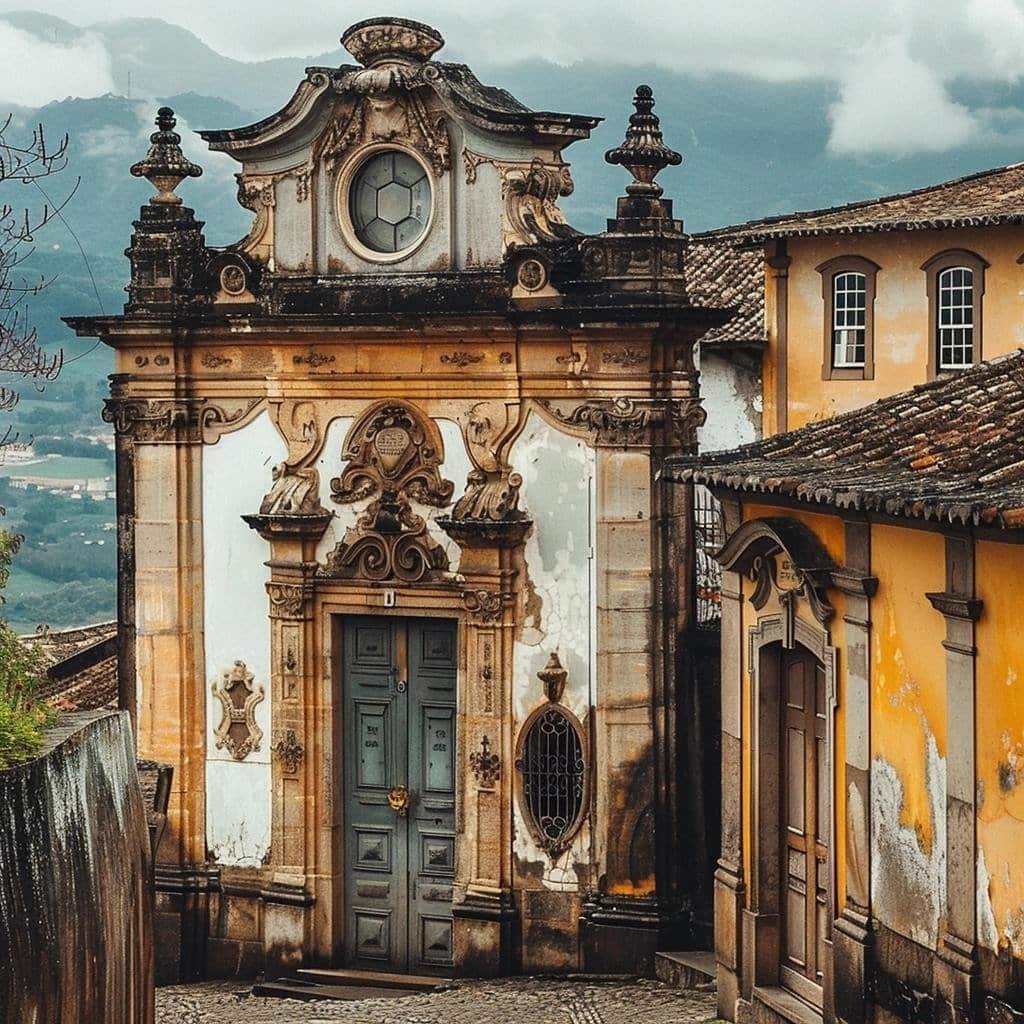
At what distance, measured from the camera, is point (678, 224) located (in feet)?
65.4

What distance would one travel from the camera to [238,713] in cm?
2100

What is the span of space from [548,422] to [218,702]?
4.01m

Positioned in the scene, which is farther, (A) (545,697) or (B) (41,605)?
(B) (41,605)

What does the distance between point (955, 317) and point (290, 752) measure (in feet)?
58.1

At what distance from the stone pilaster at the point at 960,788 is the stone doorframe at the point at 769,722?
125 centimetres

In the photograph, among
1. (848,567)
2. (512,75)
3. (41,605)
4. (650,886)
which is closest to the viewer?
(848,567)

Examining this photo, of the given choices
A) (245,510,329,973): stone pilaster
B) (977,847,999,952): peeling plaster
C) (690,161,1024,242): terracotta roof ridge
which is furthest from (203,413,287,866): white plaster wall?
(690,161,1024,242): terracotta roof ridge

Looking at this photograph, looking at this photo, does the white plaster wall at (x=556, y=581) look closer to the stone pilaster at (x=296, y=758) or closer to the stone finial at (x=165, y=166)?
the stone pilaster at (x=296, y=758)

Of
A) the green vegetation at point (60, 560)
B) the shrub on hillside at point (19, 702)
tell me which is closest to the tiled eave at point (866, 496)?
→ the shrub on hillside at point (19, 702)

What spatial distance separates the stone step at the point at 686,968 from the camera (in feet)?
61.8

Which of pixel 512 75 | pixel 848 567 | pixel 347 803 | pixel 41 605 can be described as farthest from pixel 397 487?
pixel 512 75

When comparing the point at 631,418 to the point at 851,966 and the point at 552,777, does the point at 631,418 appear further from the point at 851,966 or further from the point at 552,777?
the point at 851,966

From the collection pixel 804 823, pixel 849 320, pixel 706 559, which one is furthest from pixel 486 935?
pixel 849 320

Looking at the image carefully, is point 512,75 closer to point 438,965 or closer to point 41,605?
point 41,605
